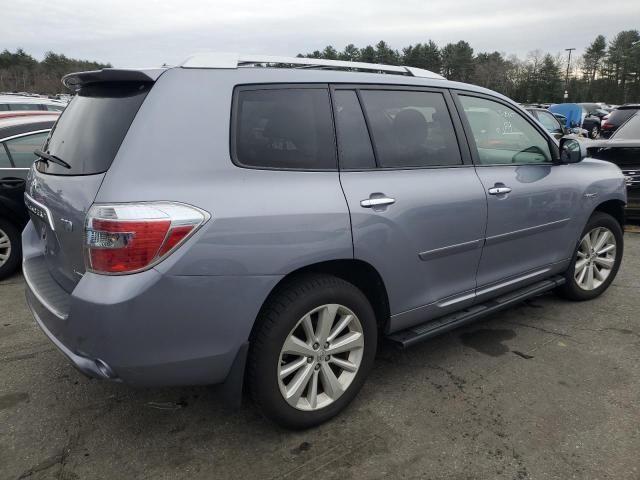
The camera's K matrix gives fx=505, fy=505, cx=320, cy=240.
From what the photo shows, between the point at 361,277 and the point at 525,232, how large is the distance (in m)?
1.44

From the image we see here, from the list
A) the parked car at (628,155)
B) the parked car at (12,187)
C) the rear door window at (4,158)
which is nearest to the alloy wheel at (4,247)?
the parked car at (12,187)

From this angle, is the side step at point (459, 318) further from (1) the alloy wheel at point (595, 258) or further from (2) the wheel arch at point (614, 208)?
(2) the wheel arch at point (614, 208)

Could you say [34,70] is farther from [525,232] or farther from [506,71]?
[525,232]

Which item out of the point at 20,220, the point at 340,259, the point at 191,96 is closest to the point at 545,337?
the point at 340,259

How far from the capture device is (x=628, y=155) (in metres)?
6.64

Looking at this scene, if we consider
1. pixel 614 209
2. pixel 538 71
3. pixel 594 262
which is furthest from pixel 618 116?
pixel 538 71

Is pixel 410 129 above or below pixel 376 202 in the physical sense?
above

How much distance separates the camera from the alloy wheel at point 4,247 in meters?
4.92

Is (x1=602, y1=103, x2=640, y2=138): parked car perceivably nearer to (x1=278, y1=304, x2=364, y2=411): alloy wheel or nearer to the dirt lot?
the dirt lot

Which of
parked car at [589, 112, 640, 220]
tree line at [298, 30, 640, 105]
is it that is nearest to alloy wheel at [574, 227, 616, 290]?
parked car at [589, 112, 640, 220]

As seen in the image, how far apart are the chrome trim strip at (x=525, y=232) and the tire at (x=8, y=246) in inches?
174

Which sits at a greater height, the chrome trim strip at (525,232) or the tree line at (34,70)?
the tree line at (34,70)

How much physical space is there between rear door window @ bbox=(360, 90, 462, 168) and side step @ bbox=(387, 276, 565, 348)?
965 millimetres

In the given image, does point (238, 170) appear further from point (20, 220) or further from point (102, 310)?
point (20, 220)
